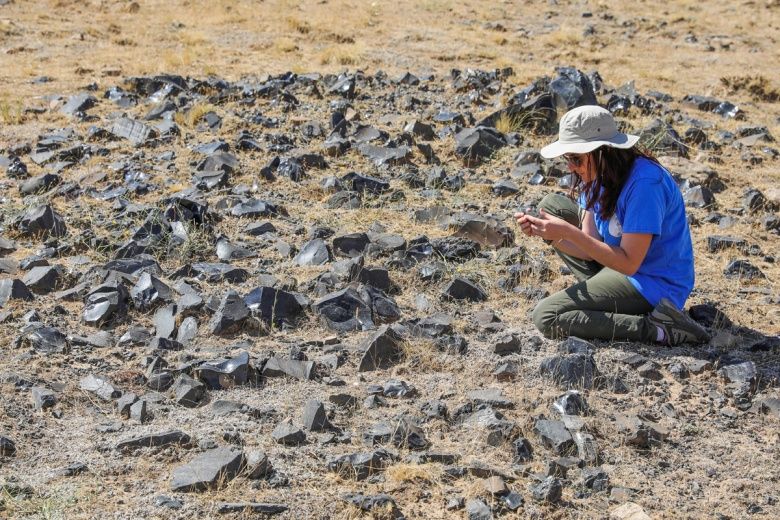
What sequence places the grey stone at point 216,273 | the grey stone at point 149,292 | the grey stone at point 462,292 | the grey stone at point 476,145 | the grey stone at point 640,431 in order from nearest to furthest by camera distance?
the grey stone at point 640,431, the grey stone at point 149,292, the grey stone at point 462,292, the grey stone at point 216,273, the grey stone at point 476,145

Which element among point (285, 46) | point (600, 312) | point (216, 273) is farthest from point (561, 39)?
point (600, 312)

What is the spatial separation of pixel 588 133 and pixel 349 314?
1.41 metres

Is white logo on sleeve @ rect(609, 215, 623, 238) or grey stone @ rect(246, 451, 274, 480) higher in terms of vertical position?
white logo on sleeve @ rect(609, 215, 623, 238)

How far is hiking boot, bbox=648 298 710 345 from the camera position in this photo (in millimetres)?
4176

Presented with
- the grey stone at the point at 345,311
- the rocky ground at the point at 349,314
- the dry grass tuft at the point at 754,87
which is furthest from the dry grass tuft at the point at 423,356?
the dry grass tuft at the point at 754,87

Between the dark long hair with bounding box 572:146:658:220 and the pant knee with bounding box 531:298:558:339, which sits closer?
the dark long hair with bounding box 572:146:658:220

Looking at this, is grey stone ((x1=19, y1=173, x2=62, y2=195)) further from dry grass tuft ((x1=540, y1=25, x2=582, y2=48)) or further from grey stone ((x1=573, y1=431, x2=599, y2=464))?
dry grass tuft ((x1=540, y1=25, x2=582, y2=48))

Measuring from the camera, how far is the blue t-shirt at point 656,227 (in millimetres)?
3982

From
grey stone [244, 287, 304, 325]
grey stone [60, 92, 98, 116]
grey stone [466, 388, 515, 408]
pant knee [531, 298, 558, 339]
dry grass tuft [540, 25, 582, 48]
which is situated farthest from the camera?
dry grass tuft [540, 25, 582, 48]

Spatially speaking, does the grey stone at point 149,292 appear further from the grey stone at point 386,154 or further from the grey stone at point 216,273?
the grey stone at point 386,154

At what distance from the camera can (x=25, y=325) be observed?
14.4ft

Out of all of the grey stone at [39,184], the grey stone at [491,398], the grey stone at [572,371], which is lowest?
the grey stone at [39,184]

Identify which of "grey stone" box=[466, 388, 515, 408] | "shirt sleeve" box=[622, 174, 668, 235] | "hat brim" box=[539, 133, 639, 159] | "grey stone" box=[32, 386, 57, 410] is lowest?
"grey stone" box=[32, 386, 57, 410]

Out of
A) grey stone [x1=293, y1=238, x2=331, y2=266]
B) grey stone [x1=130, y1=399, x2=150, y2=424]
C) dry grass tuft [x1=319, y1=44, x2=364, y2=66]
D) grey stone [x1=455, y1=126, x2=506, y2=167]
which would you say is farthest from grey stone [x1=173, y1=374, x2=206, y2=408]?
dry grass tuft [x1=319, y1=44, x2=364, y2=66]
